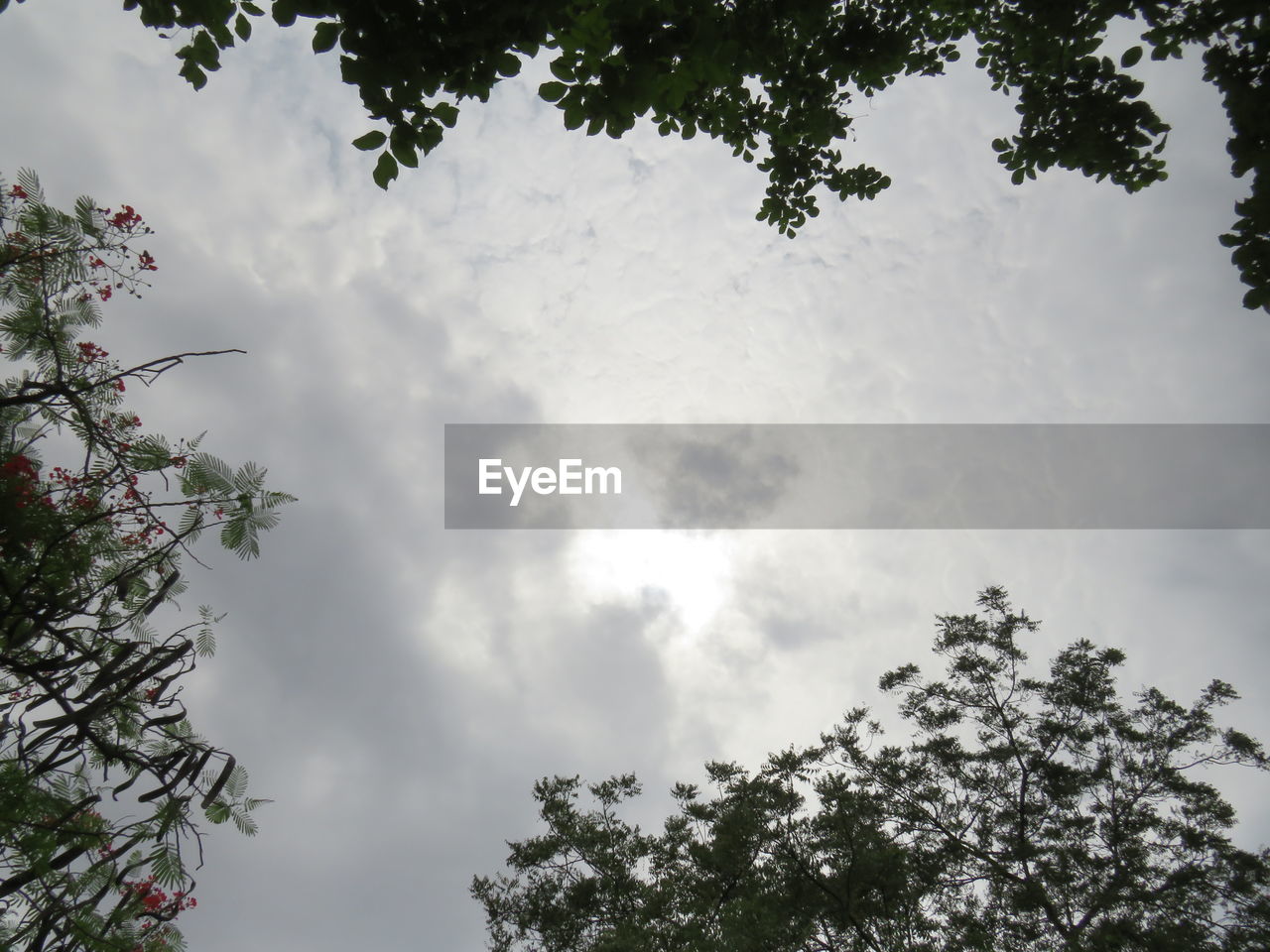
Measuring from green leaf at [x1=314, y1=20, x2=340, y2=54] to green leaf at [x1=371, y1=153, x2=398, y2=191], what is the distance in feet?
1.13

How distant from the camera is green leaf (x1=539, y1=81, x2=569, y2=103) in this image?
2496 mm

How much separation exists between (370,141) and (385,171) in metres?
0.10

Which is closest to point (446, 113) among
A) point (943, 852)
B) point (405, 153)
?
point (405, 153)

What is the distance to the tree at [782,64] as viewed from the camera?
214cm

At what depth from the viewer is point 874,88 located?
4.43 metres

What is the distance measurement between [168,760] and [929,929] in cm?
1144

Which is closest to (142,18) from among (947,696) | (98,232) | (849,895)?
(98,232)

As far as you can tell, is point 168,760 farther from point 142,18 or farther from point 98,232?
point 98,232

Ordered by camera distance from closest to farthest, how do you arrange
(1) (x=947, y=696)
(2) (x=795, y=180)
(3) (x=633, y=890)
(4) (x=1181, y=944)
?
(2) (x=795, y=180) < (4) (x=1181, y=944) < (3) (x=633, y=890) < (1) (x=947, y=696)

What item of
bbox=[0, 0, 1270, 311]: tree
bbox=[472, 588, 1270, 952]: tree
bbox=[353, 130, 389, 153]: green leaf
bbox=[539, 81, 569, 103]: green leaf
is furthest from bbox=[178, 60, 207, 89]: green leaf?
bbox=[472, 588, 1270, 952]: tree

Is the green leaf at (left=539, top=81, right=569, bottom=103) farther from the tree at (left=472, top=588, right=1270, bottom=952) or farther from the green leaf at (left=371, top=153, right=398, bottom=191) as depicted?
the tree at (left=472, top=588, right=1270, bottom=952)

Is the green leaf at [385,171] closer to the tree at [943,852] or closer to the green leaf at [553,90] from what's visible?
the green leaf at [553,90]

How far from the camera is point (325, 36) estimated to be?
6.95 ft

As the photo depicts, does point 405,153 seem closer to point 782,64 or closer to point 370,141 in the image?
point 370,141
